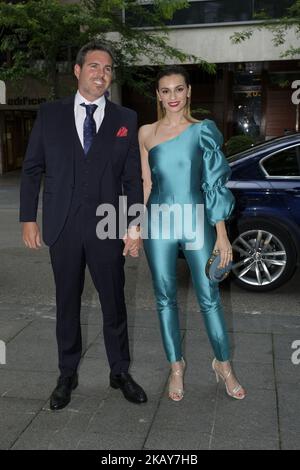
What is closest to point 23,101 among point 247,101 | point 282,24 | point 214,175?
point 247,101

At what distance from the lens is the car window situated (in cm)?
573

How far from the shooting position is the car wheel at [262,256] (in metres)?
5.70

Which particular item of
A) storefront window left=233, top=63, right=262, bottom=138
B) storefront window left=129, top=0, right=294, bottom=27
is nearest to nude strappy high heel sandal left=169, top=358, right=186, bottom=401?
storefront window left=129, top=0, right=294, bottom=27

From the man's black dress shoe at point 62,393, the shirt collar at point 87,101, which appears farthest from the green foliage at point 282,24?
the man's black dress shoe at point 62,393

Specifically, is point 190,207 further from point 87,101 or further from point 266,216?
point 266,216

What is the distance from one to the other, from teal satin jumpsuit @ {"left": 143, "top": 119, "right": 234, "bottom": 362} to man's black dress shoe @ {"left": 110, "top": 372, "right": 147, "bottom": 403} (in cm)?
35

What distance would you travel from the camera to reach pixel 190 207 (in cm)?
319

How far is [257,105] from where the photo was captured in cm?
1927

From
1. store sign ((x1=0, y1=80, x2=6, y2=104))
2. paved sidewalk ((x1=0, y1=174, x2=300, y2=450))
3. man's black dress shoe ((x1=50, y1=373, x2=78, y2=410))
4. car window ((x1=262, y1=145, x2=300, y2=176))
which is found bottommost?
paved sidewalk ((x1=0, y1=174, x2=300, y2=450))

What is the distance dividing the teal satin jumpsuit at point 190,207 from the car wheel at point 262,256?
2.47m

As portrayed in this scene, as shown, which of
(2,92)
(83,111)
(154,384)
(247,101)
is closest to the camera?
(83,111)

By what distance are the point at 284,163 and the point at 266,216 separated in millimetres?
597

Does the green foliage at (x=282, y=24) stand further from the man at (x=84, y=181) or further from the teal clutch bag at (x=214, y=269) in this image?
the teal clutch bag at (x=214, y=269)

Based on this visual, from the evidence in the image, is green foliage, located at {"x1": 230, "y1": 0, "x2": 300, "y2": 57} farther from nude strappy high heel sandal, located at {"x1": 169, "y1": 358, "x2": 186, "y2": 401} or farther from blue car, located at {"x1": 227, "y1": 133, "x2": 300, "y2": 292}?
nude strappy high heel sandal, located at {"x1": 169, "y1": 358, "x2": 186, "y2": 401}
